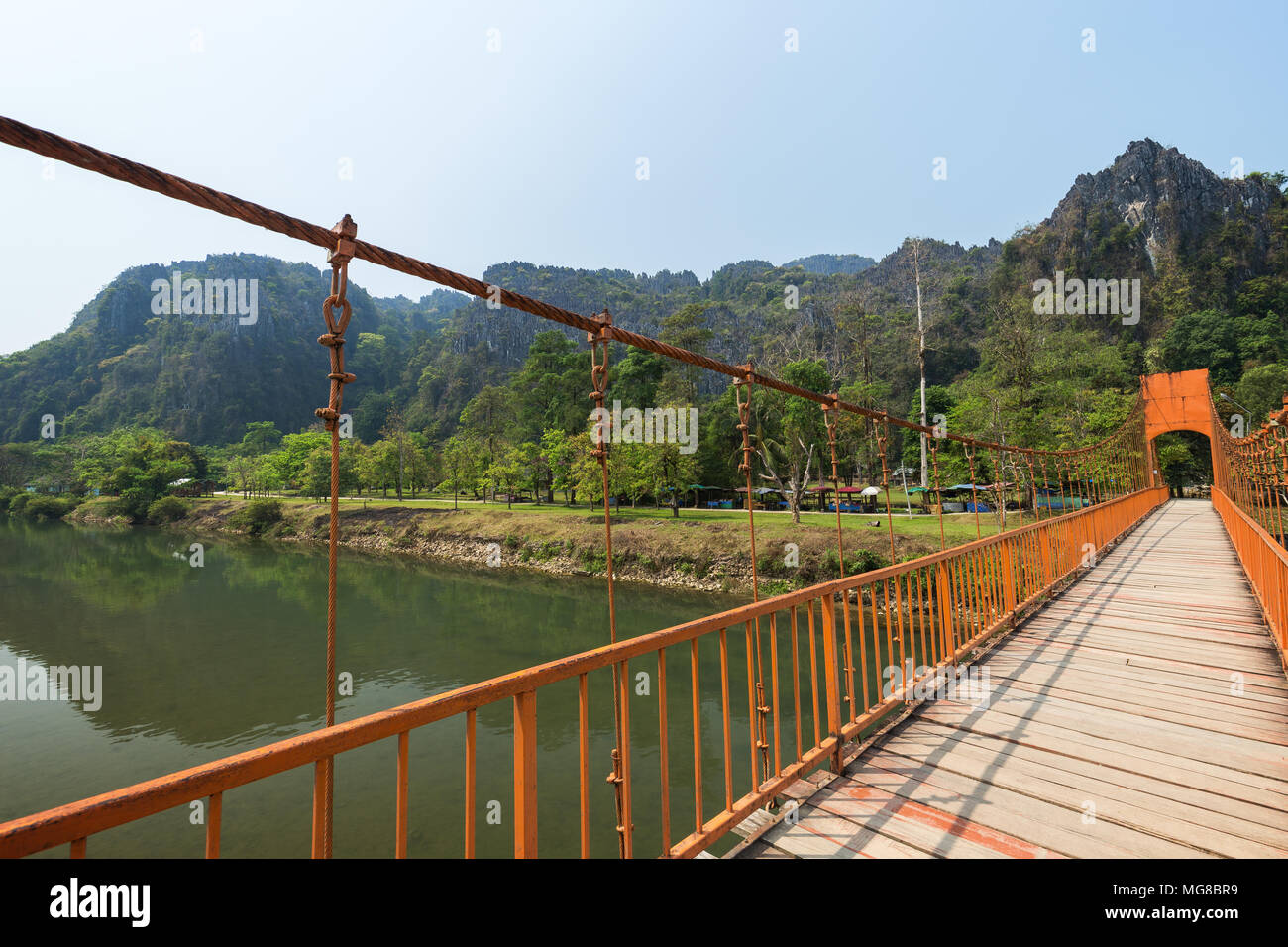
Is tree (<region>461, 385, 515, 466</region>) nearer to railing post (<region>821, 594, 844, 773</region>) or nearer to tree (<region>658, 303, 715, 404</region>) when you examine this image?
tree (<region>658, 303, 715, 404</region>)

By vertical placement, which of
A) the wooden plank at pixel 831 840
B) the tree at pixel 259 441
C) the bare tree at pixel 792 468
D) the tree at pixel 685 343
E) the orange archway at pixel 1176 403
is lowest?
the wooden plank at pixel 831 840

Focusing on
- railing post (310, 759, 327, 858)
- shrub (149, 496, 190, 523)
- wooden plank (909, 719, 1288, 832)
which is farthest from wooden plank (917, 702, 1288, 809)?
shrub (149, 496, 190, 523)

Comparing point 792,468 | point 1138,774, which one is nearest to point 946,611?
point 1138,774

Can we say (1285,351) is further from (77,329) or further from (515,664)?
(77,329)

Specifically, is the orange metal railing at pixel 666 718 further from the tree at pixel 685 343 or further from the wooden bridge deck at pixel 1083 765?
the tree at pixel 685 343

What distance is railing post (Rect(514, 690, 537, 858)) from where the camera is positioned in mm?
1434

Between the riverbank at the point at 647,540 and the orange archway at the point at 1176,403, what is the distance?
1053 centimetres

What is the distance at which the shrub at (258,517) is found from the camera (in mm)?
35875

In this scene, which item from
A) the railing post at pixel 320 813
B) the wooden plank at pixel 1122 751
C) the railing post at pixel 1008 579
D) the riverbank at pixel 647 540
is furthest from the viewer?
the riverbank at pixel 647 540

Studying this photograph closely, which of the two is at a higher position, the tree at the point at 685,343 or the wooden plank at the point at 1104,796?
the tree at the point at 685,343

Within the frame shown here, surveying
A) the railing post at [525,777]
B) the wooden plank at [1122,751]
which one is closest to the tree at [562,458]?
the wooden plank at [1122,751]

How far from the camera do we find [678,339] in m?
41.8

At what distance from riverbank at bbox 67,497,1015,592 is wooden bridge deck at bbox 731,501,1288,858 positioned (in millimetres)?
11207

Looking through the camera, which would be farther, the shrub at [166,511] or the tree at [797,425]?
the shrub at [166,511]
